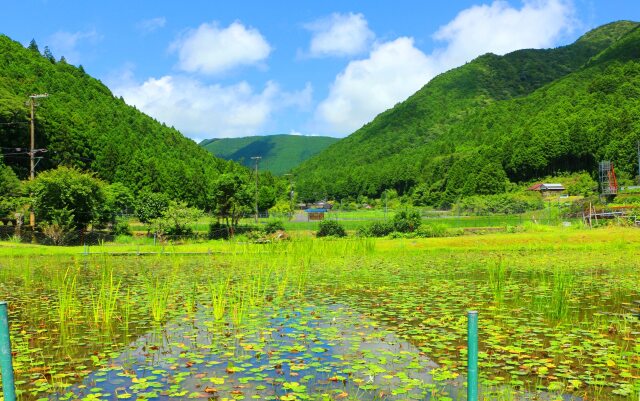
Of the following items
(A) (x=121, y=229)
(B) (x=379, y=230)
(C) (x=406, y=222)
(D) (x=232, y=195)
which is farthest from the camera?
(A) (x=121, y=229)

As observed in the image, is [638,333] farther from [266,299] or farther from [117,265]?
[117,265]

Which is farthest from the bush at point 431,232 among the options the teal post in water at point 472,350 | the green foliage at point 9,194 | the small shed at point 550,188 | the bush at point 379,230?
the small shed at point 550,188

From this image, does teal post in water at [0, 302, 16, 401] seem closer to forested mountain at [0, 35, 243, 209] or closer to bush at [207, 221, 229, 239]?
bush at [207, 221, 229, 239]

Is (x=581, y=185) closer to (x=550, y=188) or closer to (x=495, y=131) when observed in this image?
(x=550, y=188)

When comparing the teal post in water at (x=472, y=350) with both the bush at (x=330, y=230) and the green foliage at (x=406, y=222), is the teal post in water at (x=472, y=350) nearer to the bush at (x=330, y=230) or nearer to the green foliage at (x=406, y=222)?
the bush at (x=330, y=230)

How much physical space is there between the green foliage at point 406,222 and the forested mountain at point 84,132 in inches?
571

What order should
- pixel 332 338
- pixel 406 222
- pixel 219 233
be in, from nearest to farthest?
pixel 332 338 → pixel 406 222 → pixel 219 233

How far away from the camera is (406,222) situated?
32844 millimetres

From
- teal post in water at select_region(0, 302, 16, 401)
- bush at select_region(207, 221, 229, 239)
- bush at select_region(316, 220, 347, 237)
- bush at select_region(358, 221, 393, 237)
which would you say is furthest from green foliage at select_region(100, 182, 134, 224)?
teal post in water at select_region(0, 302, 16, 401)

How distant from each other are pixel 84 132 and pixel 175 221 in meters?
42.4

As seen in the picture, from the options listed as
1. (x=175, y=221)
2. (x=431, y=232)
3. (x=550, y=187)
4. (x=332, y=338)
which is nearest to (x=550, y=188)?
(x=550, y=187)

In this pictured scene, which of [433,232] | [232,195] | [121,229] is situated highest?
[232,195]

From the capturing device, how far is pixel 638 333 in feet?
25.2

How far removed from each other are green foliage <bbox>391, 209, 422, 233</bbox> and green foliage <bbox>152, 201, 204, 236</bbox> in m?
14.0
